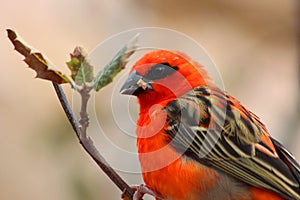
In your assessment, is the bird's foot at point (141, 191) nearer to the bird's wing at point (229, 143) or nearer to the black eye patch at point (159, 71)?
the bird's wing at point (229, 143)

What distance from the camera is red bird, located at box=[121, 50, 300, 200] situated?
4020 mm

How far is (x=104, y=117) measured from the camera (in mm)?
7184

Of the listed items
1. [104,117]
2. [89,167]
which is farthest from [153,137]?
[89,167]

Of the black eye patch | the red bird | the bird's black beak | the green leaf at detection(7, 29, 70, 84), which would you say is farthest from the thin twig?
the black eye patch

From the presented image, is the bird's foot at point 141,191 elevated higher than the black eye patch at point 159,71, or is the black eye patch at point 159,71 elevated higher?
the black eye patch at point 159,71

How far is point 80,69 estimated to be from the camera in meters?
2.94

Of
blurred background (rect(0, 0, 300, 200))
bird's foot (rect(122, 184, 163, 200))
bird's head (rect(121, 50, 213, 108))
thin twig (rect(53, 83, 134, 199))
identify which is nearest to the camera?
thin twig (rect(53, 83, 134, 199))

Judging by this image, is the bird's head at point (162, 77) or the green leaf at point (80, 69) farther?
the bird's head at point (162, 77)

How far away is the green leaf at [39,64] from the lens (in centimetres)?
290

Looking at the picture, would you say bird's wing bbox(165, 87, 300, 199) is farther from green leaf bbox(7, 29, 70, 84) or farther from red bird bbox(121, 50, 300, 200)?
green leaf bbox(7, 29, 70, 84)

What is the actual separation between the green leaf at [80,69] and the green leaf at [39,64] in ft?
0.19

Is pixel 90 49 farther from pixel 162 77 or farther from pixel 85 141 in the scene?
pixel 85 141

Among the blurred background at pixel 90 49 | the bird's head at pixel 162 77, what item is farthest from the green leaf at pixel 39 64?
the blurred background at pixel 90 49

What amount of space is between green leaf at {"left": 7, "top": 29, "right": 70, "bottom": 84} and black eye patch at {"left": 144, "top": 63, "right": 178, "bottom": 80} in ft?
4.20
